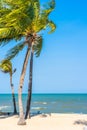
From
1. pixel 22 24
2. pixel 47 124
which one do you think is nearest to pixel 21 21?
pixel 22 24

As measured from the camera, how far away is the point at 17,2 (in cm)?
3009

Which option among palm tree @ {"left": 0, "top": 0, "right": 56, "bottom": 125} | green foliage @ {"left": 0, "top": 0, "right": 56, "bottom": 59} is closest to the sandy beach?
palm tree @ {"left": 0, "top": 0, "right": 56, "bottom": 125}

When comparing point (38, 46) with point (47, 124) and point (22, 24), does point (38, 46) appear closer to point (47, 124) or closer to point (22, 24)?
point (22, 24)

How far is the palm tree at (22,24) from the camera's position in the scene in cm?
2970

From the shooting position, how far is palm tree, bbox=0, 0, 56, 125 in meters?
29.7

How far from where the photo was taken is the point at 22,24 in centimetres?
2952

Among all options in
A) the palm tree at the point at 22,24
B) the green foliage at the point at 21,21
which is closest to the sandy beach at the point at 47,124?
the palm tree at the point at 22,24

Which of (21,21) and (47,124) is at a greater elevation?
(21,21)

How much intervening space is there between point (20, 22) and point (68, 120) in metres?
8.65

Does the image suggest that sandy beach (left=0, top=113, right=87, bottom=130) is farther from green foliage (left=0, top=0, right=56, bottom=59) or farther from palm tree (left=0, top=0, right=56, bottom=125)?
green foliage (left=0, top=0, right=56, bottom=59)

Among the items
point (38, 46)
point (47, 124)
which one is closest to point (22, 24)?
point (38, 46)

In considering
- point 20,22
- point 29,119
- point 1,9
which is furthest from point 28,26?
point 29,119

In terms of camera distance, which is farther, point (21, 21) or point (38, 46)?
point (38, 46)

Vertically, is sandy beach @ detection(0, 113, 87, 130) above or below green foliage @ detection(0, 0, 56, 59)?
below
